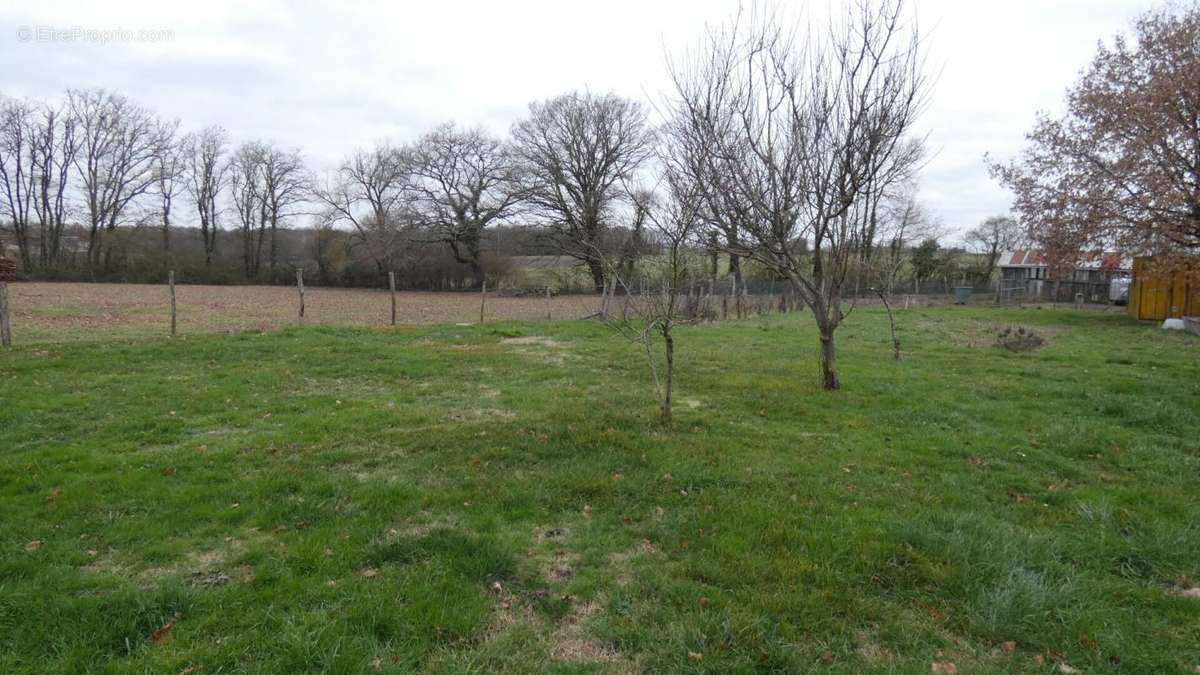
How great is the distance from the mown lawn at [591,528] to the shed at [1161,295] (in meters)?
13.6

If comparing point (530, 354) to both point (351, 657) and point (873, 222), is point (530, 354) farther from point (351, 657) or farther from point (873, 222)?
point (351, 657)

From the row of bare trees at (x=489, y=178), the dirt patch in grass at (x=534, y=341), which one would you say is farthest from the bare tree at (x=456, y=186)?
the dirt patch in grass at (x=534, y=341)

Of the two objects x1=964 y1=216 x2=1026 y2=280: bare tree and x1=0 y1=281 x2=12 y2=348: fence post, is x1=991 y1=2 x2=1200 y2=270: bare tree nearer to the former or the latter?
x1=0 y1=281 x2=12 y2=348: fence post

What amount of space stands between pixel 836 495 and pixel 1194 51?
19170 mm

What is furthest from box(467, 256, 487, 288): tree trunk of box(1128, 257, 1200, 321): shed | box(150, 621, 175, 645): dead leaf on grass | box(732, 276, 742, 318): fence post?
box(150, 621, 175, 645): dead leaf on grass

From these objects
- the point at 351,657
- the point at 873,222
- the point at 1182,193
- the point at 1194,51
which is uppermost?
the point at 1194,51

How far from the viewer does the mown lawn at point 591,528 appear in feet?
8.69

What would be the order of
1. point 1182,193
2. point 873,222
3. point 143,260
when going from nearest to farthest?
point 873,222 → point 1182,193 → point 143,260

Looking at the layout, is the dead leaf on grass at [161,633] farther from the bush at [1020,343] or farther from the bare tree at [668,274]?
the bush at [1020,343]

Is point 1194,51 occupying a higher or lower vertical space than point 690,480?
higher

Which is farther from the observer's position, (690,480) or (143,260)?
(143,260)

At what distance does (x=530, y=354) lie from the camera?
36.4ft

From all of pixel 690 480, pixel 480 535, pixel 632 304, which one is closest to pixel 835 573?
pixel 690 480

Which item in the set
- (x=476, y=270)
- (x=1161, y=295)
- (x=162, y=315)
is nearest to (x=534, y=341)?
(x=162, y=315)
